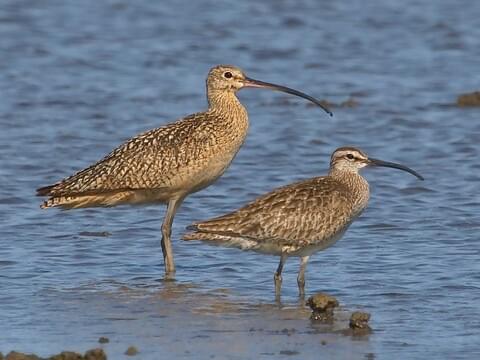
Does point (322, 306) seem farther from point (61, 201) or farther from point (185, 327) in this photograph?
point (61, 201)

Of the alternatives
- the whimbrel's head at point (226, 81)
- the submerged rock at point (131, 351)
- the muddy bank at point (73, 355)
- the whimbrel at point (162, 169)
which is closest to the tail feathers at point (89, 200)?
the whimbrel at point (162, 169)

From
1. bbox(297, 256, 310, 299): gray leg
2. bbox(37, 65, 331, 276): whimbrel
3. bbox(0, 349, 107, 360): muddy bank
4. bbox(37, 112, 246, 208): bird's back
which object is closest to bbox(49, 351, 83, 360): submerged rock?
bbox(0, 349, 107, 360): muddy bank

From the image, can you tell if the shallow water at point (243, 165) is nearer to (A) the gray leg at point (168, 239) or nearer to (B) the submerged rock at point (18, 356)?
(A) the gray leg at point (168, 239)

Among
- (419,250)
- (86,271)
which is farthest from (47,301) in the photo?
(419,250)

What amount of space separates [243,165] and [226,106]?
3.68 meters

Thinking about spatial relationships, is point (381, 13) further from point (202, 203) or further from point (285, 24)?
point (202, 203)

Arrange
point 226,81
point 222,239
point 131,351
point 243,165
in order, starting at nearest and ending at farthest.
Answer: point 131,351 → point 222,239 → point 226,81 → point 243,165

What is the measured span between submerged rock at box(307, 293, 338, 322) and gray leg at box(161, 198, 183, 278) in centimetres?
203

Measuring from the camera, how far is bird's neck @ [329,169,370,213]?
10852 mm

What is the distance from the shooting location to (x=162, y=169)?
1173 centimetres

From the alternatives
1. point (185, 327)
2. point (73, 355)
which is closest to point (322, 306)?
point (185, 327)

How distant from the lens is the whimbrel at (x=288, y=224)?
10.4m

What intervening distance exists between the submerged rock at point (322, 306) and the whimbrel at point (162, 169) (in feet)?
7.99

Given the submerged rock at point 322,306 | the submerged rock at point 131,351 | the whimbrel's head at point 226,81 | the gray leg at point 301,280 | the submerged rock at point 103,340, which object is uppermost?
the whimbrel's head at point 226,81
